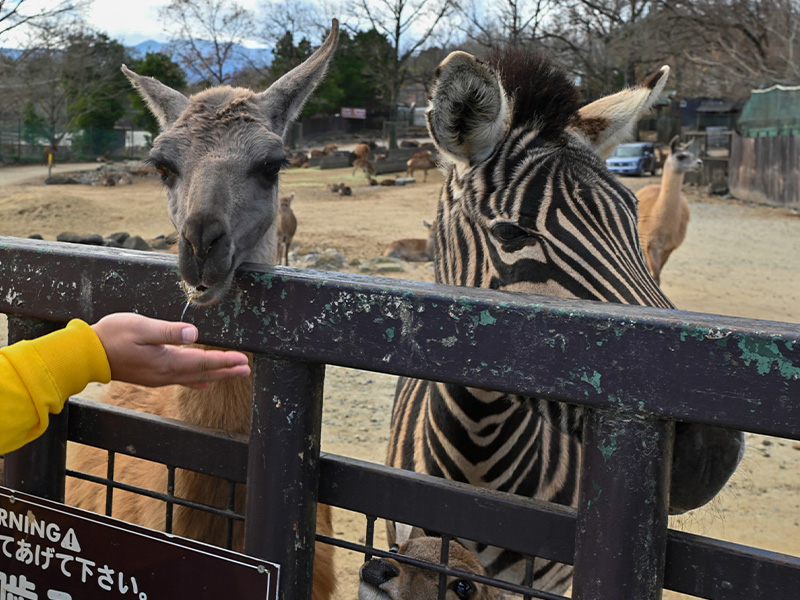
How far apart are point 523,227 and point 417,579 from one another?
998mm

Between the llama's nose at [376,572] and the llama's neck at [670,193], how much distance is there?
12848 mm

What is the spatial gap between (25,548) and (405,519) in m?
0.94

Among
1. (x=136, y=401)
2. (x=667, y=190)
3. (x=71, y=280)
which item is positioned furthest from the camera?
(x=667, y=190)

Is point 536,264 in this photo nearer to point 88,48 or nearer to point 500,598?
point 500,598

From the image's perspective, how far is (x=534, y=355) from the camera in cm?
132

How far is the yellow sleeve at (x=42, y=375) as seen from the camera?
60.0 inches

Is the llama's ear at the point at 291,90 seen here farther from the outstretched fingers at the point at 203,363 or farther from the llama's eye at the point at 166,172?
the outstretched fingers at the point at 203,363

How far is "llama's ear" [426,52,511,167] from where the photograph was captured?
223 centimetres

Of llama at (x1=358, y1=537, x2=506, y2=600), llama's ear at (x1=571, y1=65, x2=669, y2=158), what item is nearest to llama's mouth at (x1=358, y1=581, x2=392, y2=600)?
llama at (x1=358, y1=537, x2=506, y2=600)

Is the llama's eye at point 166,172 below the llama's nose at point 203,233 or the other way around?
the other way around

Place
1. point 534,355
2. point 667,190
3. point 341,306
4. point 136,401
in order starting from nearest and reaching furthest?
point 534,355 → point 341,306 → point 136,401 → point 667,190

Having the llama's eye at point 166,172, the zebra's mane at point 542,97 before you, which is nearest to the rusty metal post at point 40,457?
the llama's eye at point 166,172

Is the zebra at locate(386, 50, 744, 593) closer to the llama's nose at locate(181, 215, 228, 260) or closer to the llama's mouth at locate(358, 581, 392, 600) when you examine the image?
the llama's mouth at locate(358, 581, 392, 600)

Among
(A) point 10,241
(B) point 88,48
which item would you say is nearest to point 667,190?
(A) point 10,241
